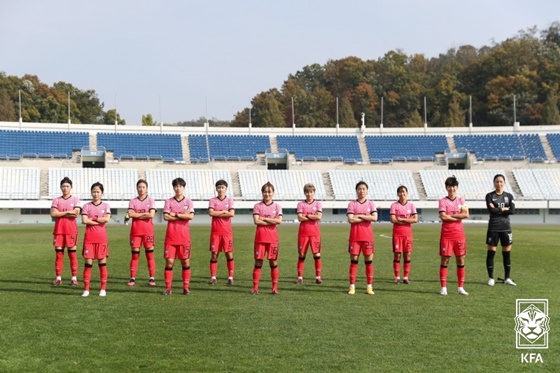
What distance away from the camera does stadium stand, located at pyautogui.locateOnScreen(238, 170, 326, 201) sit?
54.5m

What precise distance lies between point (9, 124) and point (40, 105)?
2502cm

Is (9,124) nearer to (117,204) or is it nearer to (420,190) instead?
(117,204)

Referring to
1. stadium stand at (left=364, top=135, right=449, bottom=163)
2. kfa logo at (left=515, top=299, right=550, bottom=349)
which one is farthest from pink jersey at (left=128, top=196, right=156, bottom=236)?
stadium stand at (left=364, top=135, right=449, bottom=163)

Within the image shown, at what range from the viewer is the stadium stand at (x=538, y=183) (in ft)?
179

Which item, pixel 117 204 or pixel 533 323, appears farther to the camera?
pixel 117 204

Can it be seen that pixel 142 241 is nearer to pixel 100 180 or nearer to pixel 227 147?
pixel 100 180

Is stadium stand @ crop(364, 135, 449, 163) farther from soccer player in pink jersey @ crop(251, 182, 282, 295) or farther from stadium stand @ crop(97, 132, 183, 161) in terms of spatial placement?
soccer player in pink jersey @ crop(251, 182, 282, 295)

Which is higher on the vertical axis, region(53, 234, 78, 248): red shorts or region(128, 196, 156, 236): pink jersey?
region(128, 196, 156, 236): pink jersey

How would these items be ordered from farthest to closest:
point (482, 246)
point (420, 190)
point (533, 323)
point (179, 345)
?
point (420, 190)
point (482, 246)
point (533, 323)
point (179, 345)

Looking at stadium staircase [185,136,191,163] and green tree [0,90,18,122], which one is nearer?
stadium staircase [185,136,191,163]

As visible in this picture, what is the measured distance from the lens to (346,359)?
23.4 ft

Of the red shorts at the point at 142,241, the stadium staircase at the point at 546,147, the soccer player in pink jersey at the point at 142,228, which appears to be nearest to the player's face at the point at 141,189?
the soccer player in pink jersey at the point at 142,228

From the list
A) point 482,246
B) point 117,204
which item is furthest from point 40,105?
point 482,246

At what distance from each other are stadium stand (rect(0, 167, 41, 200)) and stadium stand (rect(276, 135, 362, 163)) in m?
23.4
